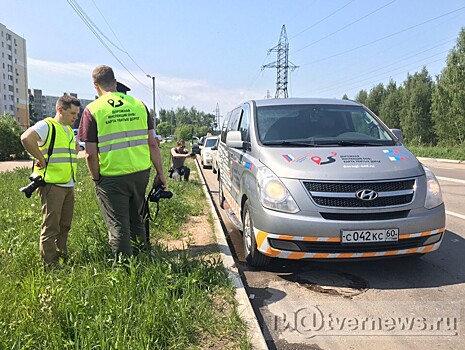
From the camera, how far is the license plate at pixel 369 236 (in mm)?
3496

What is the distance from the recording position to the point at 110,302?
275 centimetres

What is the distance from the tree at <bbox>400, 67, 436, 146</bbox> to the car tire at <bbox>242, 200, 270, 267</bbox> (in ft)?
140

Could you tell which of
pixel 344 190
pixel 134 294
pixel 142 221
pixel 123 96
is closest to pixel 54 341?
pixel 134 294

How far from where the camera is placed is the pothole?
3.63 meters

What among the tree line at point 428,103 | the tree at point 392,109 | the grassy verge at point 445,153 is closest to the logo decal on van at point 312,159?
the grassy verge at point 445,153

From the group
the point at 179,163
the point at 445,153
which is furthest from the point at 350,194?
the point at 445,153

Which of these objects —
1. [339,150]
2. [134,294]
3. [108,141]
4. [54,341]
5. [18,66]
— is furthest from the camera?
[18,66]

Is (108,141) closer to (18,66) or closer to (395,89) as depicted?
(395,89)

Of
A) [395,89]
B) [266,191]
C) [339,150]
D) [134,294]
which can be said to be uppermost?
[395,89]

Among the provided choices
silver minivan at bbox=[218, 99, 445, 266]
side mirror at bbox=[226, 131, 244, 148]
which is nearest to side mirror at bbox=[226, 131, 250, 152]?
side mirror at bbox=[226, 131, 244, 148]

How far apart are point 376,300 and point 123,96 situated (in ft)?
9.71

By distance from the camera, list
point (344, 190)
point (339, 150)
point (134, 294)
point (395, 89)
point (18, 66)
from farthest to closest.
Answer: point (18, 66)
point (395, 89)
point (339, 150)
point (344, 190)
point (134, 294)

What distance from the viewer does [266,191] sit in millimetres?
3740

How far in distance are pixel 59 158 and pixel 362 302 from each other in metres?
3.26
